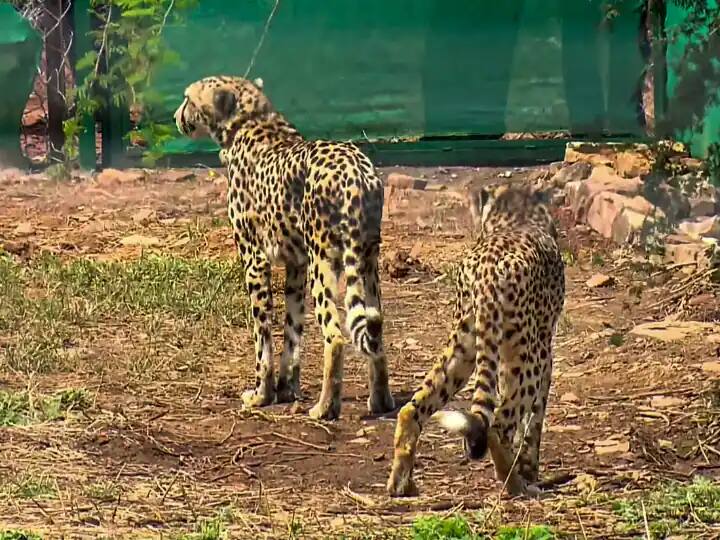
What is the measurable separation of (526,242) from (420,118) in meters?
6.06

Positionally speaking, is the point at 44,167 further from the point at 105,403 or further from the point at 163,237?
the point at 105,403

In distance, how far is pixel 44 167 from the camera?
10547mm

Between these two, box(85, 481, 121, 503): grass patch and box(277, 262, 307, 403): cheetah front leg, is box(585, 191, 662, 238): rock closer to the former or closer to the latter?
box(277, 262, 307, 403): cheetah front leg

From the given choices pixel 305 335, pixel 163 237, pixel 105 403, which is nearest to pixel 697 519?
pixel 105 403

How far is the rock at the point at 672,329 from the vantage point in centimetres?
655

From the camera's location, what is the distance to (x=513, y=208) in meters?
5.04

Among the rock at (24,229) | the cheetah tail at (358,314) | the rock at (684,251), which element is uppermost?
the cheetah tail at (358,314)

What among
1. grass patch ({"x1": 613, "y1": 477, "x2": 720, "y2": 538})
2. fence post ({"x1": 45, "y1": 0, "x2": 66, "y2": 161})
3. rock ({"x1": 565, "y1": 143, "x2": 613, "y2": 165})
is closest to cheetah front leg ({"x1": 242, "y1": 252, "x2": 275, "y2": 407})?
grass patch ({"x1": 613, "y1": 477, "x2": 720, "y2": 538})

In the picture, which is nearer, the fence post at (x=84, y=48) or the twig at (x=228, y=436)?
the twig at (x=228, y=436)

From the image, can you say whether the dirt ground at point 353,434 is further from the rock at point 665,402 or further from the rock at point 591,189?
the rock at point 591,189

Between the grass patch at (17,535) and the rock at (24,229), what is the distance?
5250mm

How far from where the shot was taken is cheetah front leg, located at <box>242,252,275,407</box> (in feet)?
19.2

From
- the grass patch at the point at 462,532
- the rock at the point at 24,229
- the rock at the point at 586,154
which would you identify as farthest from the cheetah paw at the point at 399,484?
the rock at the point at 586,154

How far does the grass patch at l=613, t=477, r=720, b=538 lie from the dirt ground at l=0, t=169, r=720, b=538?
0.06 metres
